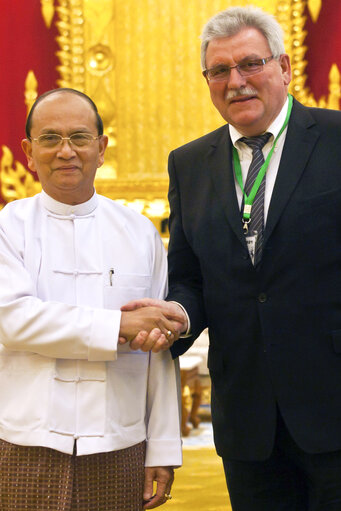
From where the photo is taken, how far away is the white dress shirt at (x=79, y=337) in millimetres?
1990

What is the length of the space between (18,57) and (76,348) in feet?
16.1

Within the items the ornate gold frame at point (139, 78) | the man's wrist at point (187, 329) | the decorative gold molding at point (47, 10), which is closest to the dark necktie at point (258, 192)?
the man's wrist at point (187, 329)

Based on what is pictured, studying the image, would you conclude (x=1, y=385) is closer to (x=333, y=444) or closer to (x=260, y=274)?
(x=260, y=274)

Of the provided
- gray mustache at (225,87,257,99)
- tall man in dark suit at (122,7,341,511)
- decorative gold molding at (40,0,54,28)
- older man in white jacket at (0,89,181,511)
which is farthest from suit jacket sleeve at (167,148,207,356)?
decorative gold molding at (40,0,54,28)

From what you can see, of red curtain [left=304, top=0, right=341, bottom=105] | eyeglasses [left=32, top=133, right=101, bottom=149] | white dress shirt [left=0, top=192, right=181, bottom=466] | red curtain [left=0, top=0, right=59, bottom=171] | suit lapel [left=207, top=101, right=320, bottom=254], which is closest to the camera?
white dress shirt [left=0, top=192, right=181, bottom=466]

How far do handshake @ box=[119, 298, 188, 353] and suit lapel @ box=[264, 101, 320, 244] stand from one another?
343 millimetres

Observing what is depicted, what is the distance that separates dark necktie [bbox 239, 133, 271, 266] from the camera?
7.31ft

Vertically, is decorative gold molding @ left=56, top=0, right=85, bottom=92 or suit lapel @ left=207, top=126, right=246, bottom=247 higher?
decorative gold molding @ left=56, top=0, right=85, bottom=92

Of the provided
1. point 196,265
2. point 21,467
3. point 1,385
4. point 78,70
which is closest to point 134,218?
point 196,265

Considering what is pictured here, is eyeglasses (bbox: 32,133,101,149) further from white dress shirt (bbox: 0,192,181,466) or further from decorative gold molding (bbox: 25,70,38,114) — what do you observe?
decorative gold molding (bbox: 25,70,38,114)

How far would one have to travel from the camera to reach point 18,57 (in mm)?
6465

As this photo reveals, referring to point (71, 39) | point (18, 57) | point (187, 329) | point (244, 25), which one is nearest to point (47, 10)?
point (71, 39)

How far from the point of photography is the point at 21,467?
2.00m

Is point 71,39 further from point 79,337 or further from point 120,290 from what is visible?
point 79,337
